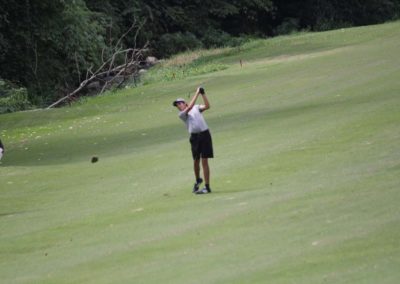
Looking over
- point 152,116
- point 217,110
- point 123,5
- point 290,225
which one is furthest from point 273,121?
point 123,5

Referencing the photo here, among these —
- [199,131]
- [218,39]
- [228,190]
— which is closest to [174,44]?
[218,39]

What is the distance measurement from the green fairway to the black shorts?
2.50 ft

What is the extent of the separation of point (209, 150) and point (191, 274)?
6.27 m

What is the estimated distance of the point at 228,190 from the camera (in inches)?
701

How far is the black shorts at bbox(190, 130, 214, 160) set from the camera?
1769cm

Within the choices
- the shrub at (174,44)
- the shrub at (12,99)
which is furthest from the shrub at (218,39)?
the shrub at (12,99)

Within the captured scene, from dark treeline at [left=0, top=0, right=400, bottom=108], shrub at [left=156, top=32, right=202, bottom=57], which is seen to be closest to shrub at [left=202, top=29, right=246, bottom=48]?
dark treeline at [left=0, top=0, right=400, bottom=108]

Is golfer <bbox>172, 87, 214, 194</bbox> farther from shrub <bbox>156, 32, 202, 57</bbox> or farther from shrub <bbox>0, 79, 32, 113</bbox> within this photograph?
shrub <bbox>156, 32, 202, 57</bbox>

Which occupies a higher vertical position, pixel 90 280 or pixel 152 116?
pixel 90 280

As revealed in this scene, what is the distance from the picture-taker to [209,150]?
1769 cm

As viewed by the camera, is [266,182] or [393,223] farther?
[266,182]

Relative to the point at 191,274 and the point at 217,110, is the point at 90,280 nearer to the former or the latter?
the point at 191,274

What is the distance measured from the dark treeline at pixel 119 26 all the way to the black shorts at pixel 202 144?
29.2 meters

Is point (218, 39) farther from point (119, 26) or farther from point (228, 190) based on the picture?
point (228, 190)
